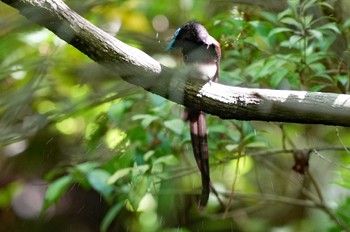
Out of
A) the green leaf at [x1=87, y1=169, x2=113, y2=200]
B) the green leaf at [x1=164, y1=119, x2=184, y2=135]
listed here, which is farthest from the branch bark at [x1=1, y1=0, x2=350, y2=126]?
the green leaf at [x1=87, y1=169, x2=113, y2=200]

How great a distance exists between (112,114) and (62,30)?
2.50ft

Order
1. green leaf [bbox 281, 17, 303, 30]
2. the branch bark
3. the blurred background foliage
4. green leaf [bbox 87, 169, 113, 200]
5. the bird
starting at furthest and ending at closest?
green leaf [bbox 87, 169, 113, 200]
green leaf [bbox 281, 17, 303, 30]
the blurred background foliage
the bird
the branch bark

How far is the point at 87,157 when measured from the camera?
232 cm

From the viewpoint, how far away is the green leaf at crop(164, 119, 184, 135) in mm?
2078

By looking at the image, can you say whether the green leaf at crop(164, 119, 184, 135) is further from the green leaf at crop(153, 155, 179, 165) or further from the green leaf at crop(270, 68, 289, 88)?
the green leaf at crop(270, 68, 289, 88)

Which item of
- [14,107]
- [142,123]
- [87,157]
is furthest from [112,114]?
[14,107]

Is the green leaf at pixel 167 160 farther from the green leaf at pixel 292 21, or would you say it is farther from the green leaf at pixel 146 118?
the green leaf at pixel 292 21

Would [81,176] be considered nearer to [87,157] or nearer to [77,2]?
[87,157]

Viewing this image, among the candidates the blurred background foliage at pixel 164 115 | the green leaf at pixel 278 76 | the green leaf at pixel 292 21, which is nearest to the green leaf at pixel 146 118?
the blurred background foliage at pixel 164 115

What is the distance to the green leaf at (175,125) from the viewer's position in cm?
208

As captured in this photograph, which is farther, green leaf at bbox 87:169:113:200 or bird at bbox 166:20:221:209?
green leaf at bbox 87:169:113:200

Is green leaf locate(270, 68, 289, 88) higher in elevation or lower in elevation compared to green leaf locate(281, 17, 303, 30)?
lower

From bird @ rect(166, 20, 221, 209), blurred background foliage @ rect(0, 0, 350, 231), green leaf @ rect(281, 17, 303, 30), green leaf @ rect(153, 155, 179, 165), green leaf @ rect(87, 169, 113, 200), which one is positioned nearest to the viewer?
bird @ rect(166, 20, 221, 209)

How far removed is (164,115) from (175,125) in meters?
0.12
